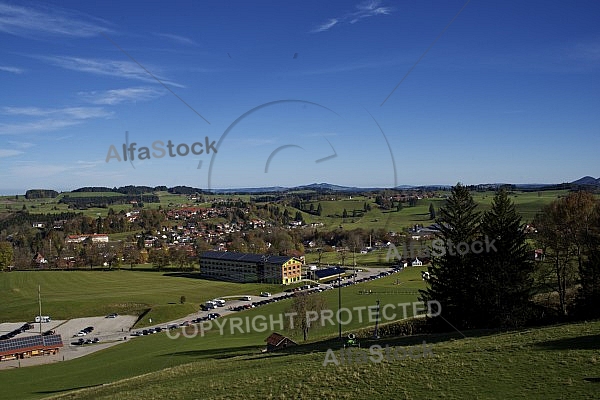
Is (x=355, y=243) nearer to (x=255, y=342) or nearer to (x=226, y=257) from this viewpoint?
(x=226, y=257)

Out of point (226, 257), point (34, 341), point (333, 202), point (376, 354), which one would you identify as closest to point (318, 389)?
point (376, 354)

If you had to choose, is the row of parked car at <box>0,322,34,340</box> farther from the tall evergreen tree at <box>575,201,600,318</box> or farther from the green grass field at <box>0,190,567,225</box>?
the green grass field at <box>0,190,567,225</box>

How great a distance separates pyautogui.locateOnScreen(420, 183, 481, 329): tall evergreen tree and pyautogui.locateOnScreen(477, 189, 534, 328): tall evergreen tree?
65cm

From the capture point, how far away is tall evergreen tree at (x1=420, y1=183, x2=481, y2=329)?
25312 mm

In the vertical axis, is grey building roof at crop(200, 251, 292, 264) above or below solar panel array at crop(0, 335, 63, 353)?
above

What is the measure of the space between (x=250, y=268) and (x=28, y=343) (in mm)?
45293

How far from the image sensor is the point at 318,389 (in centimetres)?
1415

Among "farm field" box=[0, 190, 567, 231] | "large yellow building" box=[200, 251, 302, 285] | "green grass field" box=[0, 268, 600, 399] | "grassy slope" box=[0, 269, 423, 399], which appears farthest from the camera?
"farm field" box=[0, 190, 567, 231]

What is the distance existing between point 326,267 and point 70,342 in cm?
5423

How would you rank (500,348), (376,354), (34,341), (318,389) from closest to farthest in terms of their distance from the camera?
(318,389), (500,348), (376,354), (34,341)

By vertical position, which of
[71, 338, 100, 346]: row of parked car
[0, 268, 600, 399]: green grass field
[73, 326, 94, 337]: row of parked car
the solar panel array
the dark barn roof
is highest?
[0, 268, 600, 399]: green grass field

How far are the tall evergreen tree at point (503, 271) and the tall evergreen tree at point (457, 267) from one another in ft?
2.14

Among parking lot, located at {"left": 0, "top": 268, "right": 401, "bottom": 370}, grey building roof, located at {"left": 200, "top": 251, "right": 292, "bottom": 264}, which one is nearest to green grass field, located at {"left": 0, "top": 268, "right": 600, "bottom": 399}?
parking lot, located at {"left": 0, "top": 268, "right": 401, "bottom": 370}

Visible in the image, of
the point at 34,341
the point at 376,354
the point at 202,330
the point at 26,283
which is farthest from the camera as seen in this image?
the point at 26,283
